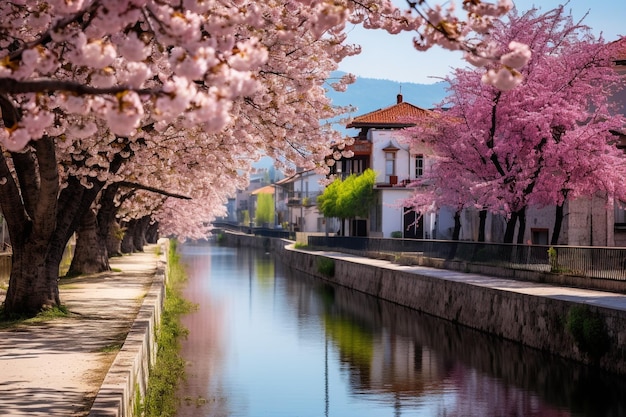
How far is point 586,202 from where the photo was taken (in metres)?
40.0

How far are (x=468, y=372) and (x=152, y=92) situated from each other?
659 inches

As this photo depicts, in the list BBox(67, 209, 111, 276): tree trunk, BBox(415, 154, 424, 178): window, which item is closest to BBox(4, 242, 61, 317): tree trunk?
BBox(67, 209, 111, 276): tree trunk

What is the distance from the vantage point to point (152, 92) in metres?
7.35

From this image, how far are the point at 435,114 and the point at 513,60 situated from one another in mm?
34212

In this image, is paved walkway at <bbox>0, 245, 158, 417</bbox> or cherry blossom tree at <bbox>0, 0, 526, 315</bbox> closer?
cherry blossom tree at <bbox>0, 0, 526, 315</bbox>

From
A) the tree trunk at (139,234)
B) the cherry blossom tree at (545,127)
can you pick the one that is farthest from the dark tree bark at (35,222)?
the tree trunk at (139,234)

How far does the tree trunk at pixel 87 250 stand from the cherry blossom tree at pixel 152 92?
12.6 ft

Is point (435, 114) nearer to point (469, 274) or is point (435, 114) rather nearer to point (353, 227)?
point (469, 274)

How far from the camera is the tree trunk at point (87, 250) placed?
1437 inches

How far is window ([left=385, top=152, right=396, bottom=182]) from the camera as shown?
73750 millimetres

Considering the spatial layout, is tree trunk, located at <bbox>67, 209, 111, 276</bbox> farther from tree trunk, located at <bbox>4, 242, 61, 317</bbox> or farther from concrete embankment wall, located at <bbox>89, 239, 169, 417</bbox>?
concrete embankment wall, located at <bbox>89, 239, 169, 417</bbox>

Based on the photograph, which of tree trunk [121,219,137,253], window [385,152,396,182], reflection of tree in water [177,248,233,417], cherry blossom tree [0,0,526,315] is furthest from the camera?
window [385,152,396,182]

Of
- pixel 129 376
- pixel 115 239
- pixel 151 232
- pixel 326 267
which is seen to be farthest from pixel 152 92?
pixel 151 232

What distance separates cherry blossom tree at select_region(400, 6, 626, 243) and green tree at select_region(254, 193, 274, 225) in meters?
124
